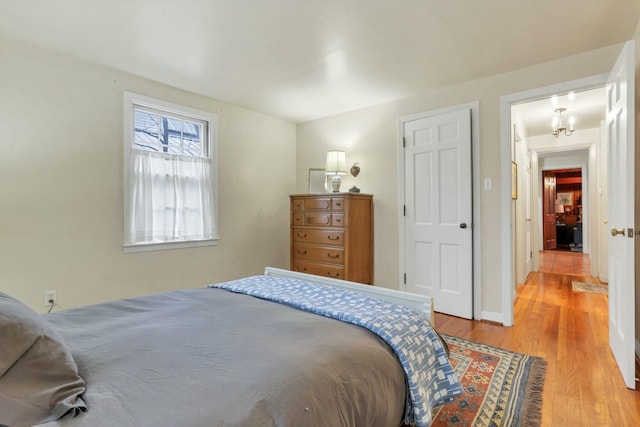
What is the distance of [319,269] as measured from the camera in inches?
147

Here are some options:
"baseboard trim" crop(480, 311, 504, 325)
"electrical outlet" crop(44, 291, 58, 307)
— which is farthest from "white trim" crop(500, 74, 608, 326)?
"electrical outlet" crop(44, 291, 58, 307)

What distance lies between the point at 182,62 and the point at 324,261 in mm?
2415

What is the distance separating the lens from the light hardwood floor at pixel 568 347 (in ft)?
5.53

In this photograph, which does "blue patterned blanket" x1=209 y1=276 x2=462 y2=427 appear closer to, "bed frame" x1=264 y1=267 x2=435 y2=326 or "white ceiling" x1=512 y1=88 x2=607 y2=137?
"bed frame" x1=264 y1=267 x2=435 y2=326

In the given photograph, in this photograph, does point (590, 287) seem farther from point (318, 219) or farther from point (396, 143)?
point (318, 219)

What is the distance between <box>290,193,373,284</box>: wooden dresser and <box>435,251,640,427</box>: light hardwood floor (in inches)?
40.8

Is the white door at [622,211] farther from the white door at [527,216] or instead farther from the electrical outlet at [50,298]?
the electrical outlet at [50,298]

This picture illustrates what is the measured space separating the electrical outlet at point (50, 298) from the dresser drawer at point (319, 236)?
7.68ft

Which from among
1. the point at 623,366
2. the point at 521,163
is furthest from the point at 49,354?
the point at 521,163

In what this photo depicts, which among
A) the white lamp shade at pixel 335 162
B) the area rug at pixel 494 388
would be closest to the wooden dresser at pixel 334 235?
the white lamp shade at pixel 335 162

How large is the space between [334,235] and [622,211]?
237 cm

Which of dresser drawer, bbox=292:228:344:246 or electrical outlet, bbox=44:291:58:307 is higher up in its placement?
dresser drawer, bbox=292:228:344:246

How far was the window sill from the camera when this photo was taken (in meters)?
3.03

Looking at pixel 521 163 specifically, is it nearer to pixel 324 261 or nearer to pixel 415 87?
pixel 415 87
